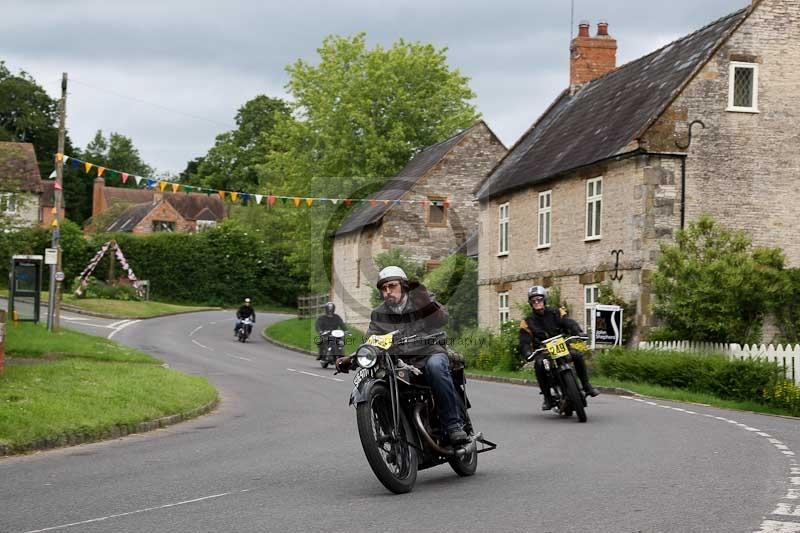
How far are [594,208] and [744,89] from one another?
5.22m

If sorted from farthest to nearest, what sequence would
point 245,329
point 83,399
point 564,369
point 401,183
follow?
point 401,183
point 245,329
point 83,399
point 564,369

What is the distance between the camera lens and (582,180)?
3409 cm

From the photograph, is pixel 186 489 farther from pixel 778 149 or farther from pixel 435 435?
pixel 778 149

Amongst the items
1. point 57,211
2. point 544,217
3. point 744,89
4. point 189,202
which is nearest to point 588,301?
point 544,217

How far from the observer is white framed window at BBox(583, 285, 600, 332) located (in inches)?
1298

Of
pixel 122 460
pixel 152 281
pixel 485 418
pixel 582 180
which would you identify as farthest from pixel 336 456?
pixel 152 281

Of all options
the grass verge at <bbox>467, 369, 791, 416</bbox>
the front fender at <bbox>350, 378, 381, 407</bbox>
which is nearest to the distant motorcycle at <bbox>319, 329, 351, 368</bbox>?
the grass verge at <bbox>467, 369, 791, 416</bbox>

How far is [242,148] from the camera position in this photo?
99500mm

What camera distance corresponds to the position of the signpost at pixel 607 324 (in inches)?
1174

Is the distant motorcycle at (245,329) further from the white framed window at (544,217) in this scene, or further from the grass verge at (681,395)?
the grass verge at (681,395)

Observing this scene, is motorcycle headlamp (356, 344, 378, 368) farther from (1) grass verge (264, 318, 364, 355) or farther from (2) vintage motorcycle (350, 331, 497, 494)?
(1) grass verge (264, 318, 364, 355)

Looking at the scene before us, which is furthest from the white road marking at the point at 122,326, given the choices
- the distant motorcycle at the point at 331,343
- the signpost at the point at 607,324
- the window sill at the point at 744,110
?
the window sill at the point at 744,110

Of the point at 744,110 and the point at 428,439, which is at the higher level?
the point at 744,110

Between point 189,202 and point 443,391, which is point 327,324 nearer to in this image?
point 443,391
